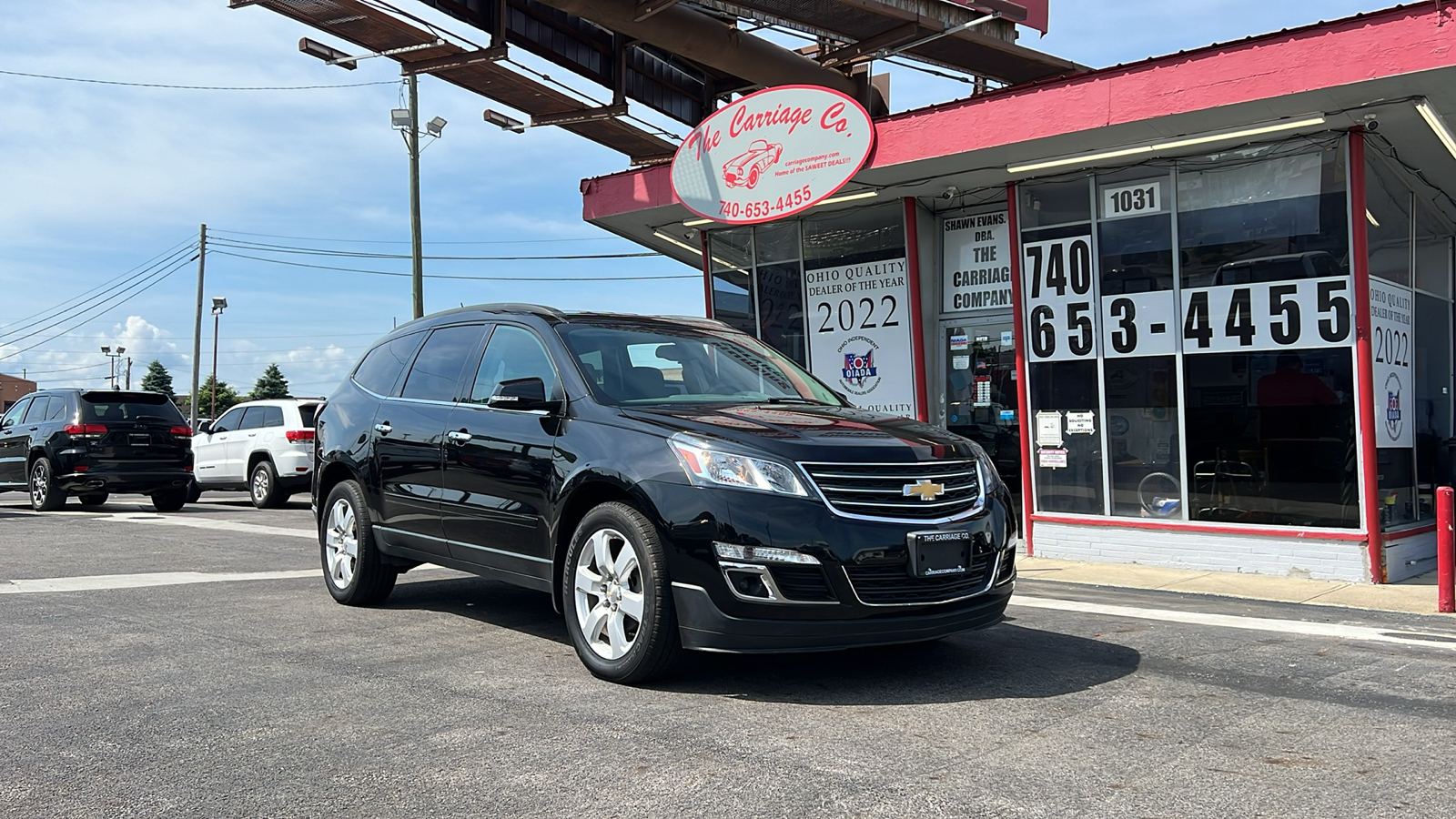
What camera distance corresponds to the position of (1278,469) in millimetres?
9727

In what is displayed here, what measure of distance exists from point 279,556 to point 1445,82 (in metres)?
9.86

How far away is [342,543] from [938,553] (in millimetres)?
4067

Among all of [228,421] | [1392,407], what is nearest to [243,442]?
[228,421]

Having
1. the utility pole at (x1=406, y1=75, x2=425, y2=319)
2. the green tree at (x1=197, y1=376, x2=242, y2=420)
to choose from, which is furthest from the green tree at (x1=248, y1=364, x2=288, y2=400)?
the utility pole at (x1=406, y1=75, x2=425, y2=319)

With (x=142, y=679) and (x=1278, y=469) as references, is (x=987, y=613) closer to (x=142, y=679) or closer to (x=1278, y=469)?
(x=142, y=679)

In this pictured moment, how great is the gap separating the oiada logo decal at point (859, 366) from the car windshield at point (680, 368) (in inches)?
256

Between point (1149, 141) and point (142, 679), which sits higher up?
point (1149, 141)

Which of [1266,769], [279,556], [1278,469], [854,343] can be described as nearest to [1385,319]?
[1278,469]

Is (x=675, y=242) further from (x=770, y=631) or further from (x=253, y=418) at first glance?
(x=770, y=631)

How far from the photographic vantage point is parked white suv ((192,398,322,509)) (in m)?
17.1

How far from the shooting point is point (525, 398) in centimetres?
553

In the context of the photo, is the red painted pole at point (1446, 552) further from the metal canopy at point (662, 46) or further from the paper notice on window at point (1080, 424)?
the metal canopy at point (662, 46)

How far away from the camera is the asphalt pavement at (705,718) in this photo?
351 centimetres

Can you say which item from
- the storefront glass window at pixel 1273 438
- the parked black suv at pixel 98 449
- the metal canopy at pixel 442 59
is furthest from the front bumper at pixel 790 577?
the parked black suv at pixel 98 449
